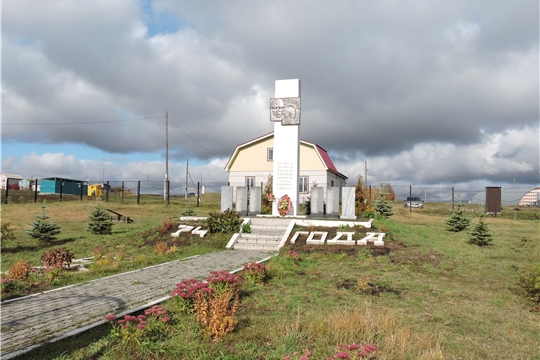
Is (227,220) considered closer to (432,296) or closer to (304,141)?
(432,296)

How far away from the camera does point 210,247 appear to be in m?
12.4

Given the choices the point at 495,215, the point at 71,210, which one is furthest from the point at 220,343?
the point at 495,215

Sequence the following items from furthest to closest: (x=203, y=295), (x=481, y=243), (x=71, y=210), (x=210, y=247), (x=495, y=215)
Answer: (x=495, y=215), (x=71, y=210), (x=481, y=243), (x=210, y=247), (x=203, y=295)

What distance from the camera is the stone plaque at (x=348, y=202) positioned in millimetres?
15414

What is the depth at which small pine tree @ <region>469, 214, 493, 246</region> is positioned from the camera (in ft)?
44.0

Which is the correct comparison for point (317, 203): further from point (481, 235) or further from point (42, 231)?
point (42, 231)

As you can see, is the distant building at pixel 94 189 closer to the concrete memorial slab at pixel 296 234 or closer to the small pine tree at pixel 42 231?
the small pine tree at pixel 42 231

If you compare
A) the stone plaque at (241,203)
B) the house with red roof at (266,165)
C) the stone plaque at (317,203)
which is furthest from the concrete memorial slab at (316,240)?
the house with red roof at (266,165)

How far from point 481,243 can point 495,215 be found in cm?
1702

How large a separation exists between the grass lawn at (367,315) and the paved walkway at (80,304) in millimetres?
293

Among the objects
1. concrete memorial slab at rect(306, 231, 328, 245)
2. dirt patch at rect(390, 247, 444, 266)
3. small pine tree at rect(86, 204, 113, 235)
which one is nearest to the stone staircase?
concrete memorial slab at rect(306, 231, 328, 245)

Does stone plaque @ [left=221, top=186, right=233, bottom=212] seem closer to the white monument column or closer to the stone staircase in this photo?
the stone staircase

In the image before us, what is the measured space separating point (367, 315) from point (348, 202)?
1099 cm

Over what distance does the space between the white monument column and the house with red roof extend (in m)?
11.9
